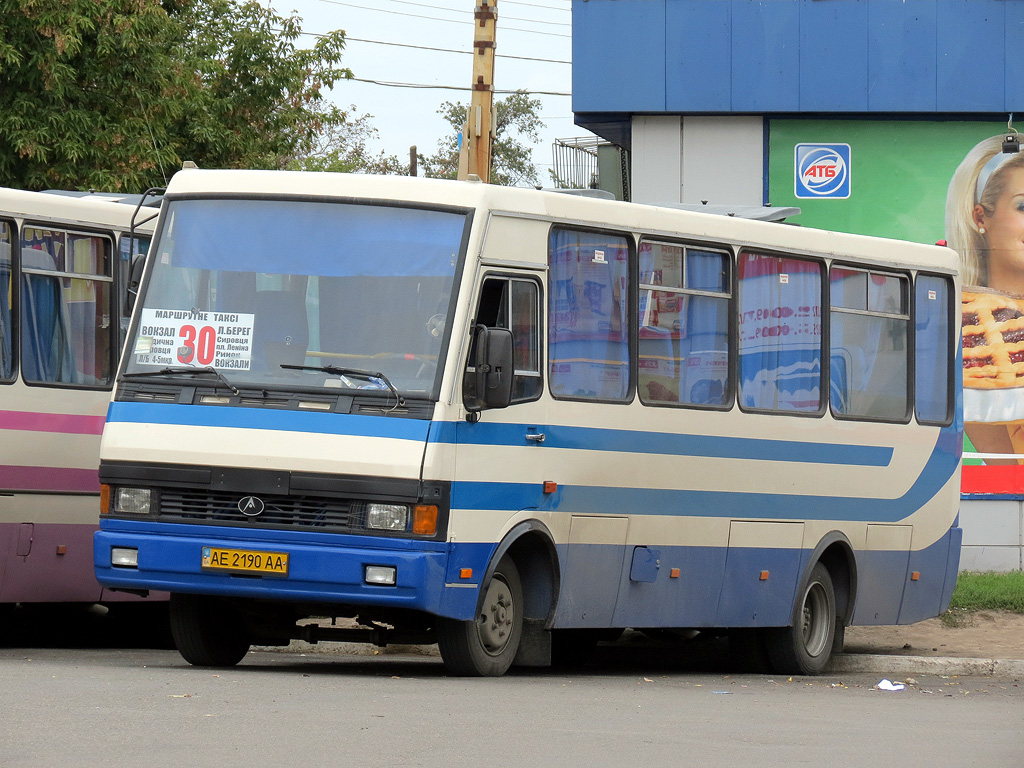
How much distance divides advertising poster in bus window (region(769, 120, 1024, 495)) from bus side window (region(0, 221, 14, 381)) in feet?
34.1

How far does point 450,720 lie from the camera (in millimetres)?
8711

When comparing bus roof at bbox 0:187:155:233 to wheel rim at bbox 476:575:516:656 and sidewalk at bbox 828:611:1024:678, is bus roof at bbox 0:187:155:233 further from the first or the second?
sidewalk at bbox 828:611:1024:678

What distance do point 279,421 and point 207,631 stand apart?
5.75 ft

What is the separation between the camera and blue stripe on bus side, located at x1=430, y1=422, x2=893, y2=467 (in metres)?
10.7

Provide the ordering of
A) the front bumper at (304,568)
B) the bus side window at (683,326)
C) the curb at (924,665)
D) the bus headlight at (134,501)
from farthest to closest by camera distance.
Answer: the curb at (924,665), the bus side window at (683,326), the bus headlight at (134,501), the front bumper at (304,568)

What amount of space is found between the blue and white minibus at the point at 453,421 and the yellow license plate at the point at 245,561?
0.05ft

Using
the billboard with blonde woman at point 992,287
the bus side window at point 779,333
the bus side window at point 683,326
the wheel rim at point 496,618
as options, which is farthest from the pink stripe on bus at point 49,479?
the billboard with blonde woman at point 992,287

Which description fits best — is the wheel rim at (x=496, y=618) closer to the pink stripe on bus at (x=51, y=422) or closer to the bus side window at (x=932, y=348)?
the pink stripe on bus at (x=51, y=422)

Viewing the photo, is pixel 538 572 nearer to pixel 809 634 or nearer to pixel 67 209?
pixel 809 634

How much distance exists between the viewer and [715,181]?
2089 centimetres

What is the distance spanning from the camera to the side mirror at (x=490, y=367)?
34.6 feet

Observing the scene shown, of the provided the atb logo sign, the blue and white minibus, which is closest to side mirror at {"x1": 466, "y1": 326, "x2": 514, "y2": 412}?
the blue and white minibus

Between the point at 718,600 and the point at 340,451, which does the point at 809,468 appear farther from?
the point at 340,451

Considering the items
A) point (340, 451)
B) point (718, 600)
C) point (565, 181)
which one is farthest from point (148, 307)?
point (565, 181)
